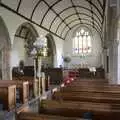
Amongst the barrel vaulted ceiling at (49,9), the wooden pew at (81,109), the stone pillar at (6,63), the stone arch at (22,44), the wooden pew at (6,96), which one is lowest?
the wooden pew at (6,96)

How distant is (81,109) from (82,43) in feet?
64.7

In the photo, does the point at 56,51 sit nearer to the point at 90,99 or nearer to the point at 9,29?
the point at 9,29

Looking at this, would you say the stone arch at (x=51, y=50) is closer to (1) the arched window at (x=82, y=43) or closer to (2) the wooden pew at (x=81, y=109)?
(1) the arched window at (x=82, y=43)

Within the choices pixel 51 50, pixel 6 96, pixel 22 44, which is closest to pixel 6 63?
pixel 6 96

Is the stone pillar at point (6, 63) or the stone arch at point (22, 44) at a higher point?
the stone arch at point (22, 44)

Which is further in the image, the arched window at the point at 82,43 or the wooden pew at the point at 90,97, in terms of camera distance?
the arched window at the point at 82,43

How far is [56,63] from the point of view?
62.3 feet

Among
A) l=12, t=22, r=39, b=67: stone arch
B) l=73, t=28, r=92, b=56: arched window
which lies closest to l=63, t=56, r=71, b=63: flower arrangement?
l=73, t=28, r=92, b=56: arched window

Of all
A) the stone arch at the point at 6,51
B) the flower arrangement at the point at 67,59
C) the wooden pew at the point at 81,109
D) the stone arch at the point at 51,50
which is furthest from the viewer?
the flower arrangement at the point at 67,59

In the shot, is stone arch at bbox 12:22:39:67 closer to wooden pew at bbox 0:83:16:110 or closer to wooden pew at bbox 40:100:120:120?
wooden pew at bbox 0:83:16:110

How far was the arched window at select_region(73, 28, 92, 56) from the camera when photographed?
2239 cm

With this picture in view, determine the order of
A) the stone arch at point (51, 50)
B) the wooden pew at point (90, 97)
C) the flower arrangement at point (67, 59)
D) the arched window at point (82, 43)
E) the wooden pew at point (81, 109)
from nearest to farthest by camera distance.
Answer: the wooden pew at point (81, 109) → the wooden pew at point (90, 97) → the stone arch at point (51, 50) → the flower arrangement at point (67, 59) → the arched window at point (82, 43)

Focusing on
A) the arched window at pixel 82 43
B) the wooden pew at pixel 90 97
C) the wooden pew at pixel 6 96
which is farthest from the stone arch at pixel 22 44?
the wooden pew at pixel 90 97

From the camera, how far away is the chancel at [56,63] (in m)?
3.51
